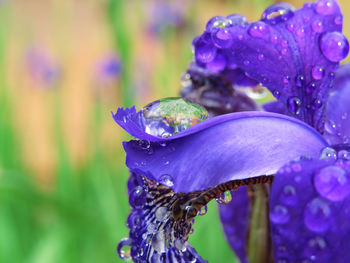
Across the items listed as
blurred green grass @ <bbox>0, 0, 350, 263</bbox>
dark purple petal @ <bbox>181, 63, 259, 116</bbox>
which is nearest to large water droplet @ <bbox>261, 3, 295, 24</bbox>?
dark purple petal @ <bbox>181, 63, 259, 116</bbox>

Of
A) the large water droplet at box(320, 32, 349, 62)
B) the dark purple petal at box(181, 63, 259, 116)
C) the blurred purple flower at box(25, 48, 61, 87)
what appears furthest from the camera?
the blurred purple flower at box(25, 48, 61, 87)

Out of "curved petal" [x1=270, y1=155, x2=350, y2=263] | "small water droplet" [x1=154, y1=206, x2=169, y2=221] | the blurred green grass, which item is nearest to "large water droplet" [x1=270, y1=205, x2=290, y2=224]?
"curved petal" [x1=270, y1=155, x2=350, y2=263]

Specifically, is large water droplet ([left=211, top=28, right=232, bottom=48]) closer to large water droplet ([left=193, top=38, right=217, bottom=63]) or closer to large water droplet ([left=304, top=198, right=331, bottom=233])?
large water droplet ([left=193, top=38, right=217, bottom=63])

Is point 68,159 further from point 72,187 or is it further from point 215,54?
point 215,54

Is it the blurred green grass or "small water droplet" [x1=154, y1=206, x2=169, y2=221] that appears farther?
the blurred green grass

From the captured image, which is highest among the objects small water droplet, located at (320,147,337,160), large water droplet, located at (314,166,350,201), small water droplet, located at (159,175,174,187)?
small water droplet, located at (159,175,174,187)

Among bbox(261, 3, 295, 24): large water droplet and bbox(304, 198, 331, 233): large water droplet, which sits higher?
bbox(261, 3, 295, 24): large water droplet


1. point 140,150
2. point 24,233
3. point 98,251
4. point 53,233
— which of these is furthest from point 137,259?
point 24,233

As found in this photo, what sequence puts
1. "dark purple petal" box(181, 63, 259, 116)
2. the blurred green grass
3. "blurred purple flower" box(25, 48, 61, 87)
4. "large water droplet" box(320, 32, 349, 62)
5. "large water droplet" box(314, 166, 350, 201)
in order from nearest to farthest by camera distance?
"large water droplet" box(314, 166, 350, 201), "large water droplet" box(320, 32, 349, 62), "dark purple petal" box(181, 63, 259, 116), the blurred green grass, "blurred purple flower" box(25, 48, 61, 87)
